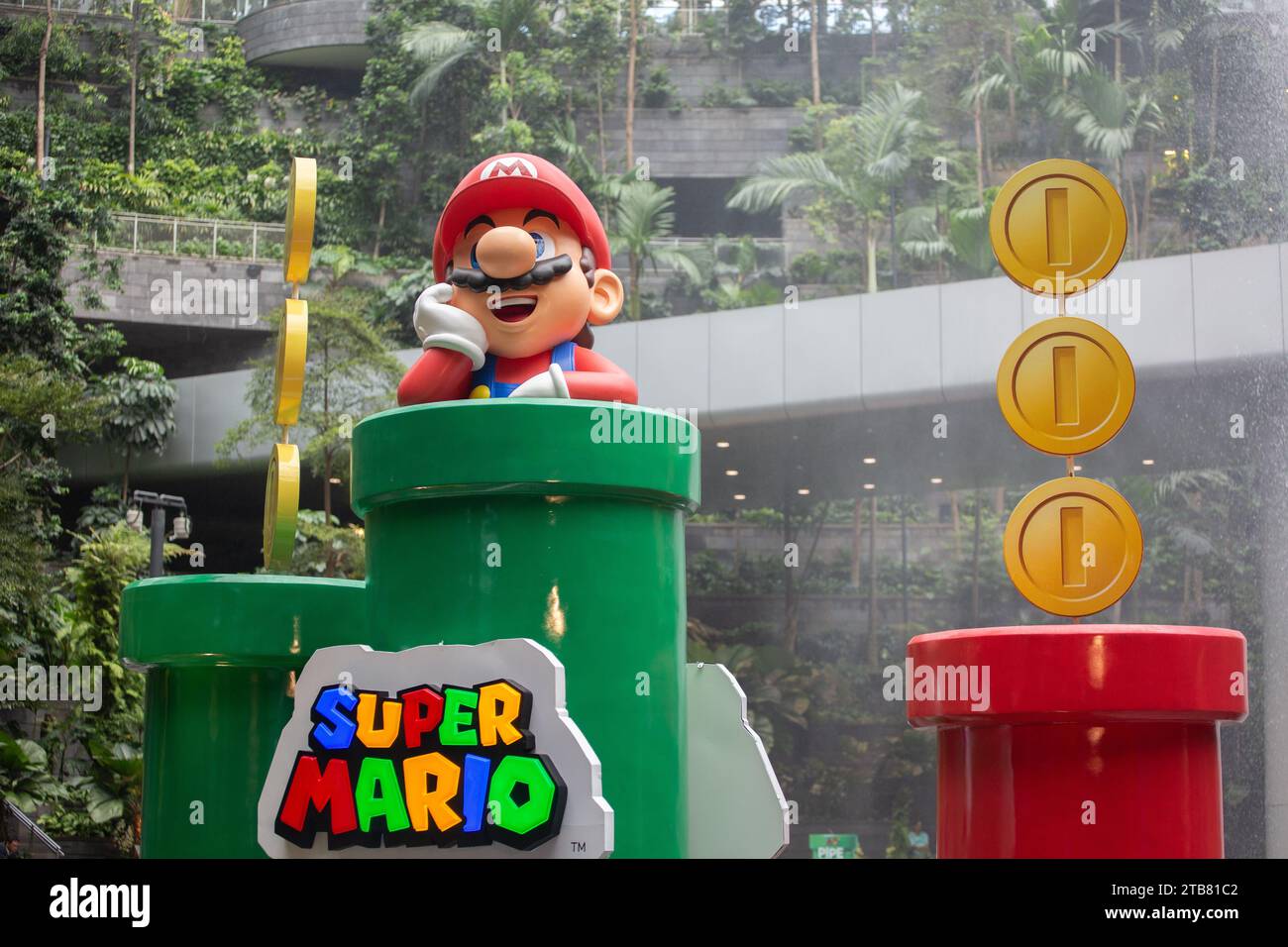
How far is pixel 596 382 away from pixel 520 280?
2.22 feet

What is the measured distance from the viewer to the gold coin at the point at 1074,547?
697 centimetres

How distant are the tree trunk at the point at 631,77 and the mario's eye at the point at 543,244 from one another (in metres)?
33.2

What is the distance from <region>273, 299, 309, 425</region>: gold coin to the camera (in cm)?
854

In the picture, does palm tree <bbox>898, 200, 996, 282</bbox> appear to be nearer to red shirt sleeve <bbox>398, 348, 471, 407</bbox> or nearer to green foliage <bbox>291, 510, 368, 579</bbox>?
green foliage <bbox>291, 510, 368, 579</bbox>

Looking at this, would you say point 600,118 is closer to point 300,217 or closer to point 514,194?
point 300,217

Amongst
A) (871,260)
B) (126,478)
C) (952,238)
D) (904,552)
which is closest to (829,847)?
(904,552)

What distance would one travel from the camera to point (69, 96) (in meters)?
39.6

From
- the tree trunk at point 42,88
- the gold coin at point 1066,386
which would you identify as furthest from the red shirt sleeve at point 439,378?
the tree trunk at point 42,88

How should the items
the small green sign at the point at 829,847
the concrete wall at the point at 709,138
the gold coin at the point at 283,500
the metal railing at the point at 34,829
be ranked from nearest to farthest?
the gold coin at the point at 283,500
the metal railing at the point at 34,829
the small green sign at the point at 829,847
the concrete wall at the point at 709,138

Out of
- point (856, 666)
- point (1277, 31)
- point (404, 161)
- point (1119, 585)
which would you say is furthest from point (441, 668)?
point (404, 161)

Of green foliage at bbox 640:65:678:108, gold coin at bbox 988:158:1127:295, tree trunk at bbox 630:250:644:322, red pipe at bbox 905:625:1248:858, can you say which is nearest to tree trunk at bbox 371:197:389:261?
tree trunk at bbox 630:250:644:322

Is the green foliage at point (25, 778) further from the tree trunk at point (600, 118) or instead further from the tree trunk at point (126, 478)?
the tree trunk at point (600, 118)

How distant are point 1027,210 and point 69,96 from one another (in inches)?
1470

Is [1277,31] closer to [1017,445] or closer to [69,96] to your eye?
[1017,445]
